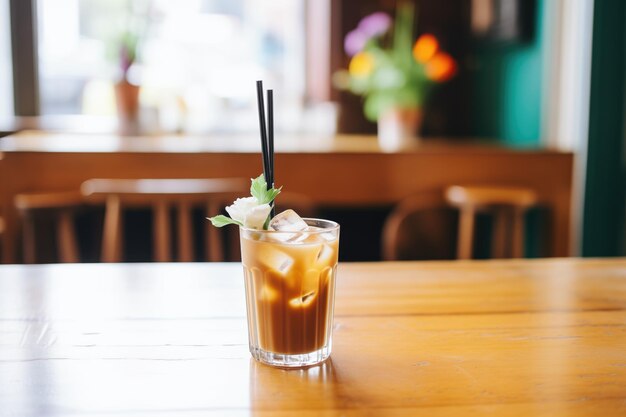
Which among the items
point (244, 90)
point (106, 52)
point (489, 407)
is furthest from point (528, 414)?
point (244, 90)

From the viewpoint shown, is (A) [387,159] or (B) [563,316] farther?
(A) [387,159]

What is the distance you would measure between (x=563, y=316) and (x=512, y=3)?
96.1 inches

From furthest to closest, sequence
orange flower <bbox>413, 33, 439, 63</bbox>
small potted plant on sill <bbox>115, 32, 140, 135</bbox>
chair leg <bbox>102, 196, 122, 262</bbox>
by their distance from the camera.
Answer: orange flower <bbox>413, 33, 439, 63</bbox> → small potted plant on sill <bbox>115, 32, 140, 135</bbox> → chair leg <bbox>102, 196, 122, 262</bbox>

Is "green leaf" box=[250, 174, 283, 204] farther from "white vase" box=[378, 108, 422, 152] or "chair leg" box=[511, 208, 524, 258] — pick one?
"white vase" box=[378, 108, 422, 152]

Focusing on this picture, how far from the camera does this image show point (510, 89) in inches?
130

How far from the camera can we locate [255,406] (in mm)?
629

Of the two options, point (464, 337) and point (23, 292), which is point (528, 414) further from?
point (23, 292)

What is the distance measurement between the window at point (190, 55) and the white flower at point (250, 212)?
119 inches

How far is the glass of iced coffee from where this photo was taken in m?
0.74

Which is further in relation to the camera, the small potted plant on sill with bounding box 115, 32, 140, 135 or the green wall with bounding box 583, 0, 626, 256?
the small potted plant on sill with bounding box 115, 32, 140, 135

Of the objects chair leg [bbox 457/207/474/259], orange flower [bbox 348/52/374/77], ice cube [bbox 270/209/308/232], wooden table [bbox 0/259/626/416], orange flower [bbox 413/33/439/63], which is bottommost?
chair leg [bbox 457/207/474/259]

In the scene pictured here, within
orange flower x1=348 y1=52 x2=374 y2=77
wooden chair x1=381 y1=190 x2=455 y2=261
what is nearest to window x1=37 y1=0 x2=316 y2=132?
orange flower x1=348 y1=52 x2=374 y2=77

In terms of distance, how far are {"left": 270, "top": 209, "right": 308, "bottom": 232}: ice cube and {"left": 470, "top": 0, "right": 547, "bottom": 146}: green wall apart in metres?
2.44

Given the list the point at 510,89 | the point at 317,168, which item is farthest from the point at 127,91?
the point at 510,89
